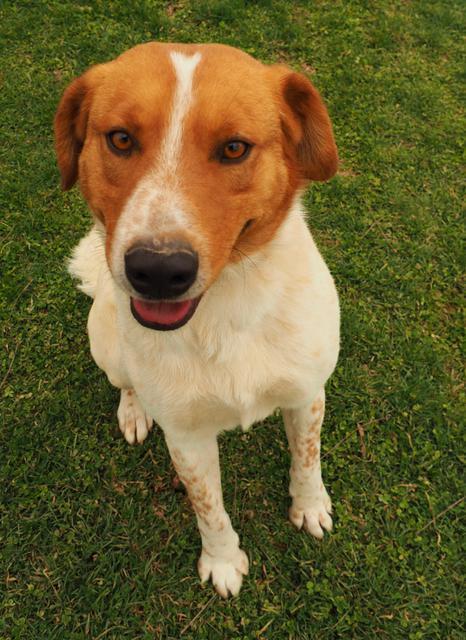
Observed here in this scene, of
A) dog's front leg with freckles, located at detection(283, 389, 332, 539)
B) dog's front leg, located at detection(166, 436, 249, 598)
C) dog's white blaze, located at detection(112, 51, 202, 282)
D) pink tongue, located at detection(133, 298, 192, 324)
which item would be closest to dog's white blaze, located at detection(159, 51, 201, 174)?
dog's white blaze, located at detection(112, 51, 202, 282)

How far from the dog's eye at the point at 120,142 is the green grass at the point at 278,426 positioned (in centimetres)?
227

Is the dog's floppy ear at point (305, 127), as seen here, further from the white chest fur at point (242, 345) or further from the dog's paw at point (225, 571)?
the dog's paw at point (225, 571)

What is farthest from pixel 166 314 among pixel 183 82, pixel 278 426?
pixel 278 426

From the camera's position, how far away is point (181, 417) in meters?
2.42

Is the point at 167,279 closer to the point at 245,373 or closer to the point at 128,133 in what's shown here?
the point at 128,133

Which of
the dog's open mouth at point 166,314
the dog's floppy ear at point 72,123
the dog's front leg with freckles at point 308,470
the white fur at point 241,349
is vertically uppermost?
the dog's floppy ear at point 72,123

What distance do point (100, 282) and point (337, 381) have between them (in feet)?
5.91

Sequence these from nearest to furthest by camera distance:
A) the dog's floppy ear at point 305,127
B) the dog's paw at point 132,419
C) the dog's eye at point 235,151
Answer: the dog's eye at point 235,151, the dog's floppy ear at point 305,127, the dog's paw at point 132,419

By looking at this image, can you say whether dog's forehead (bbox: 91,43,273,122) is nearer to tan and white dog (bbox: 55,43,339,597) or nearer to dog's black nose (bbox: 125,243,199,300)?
tan and white dog (bbox: 55,43,339,597)

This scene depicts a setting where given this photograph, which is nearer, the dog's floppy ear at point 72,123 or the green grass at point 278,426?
the dog's floppy ear at point 72,123

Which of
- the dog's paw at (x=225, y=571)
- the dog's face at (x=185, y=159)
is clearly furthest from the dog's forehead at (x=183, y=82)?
the dog's paw at (x=225, y=571)

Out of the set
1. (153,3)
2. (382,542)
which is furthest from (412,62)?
(382,542)

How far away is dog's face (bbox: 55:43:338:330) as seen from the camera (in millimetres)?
1753

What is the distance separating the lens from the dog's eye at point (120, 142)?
6.41 feet
